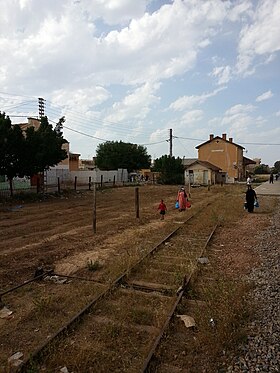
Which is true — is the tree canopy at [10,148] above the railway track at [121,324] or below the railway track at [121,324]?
above

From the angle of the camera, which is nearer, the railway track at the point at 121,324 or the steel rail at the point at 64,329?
the steel rail at the point at 64,329

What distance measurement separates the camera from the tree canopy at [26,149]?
21.6 meters

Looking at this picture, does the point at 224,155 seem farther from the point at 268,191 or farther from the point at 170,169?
the point at 268,191

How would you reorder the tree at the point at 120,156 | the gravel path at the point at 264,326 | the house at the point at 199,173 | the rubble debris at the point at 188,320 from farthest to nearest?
the tree at the point at 120,156 → the house at the point at 199,173 → the rubble debris at the point at 188,320 → the gravel path at the point at 264,326

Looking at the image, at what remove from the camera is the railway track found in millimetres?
4035

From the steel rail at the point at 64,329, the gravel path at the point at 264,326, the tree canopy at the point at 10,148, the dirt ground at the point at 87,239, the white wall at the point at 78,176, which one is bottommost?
the gravel path at the point at 264,326

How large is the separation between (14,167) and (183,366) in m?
20.7

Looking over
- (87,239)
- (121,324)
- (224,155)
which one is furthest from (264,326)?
(224,155)

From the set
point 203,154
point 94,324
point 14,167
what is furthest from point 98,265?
point 203,154

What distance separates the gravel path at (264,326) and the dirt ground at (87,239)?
0.46 meters

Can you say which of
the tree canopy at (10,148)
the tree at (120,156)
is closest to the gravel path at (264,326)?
the tree canopy at (10,148)

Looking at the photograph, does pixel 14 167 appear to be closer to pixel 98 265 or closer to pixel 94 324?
pixel 98 265

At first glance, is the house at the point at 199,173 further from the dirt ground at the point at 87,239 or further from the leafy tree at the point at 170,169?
the dirt ground at the point at 87,239

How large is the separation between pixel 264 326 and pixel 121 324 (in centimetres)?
206
